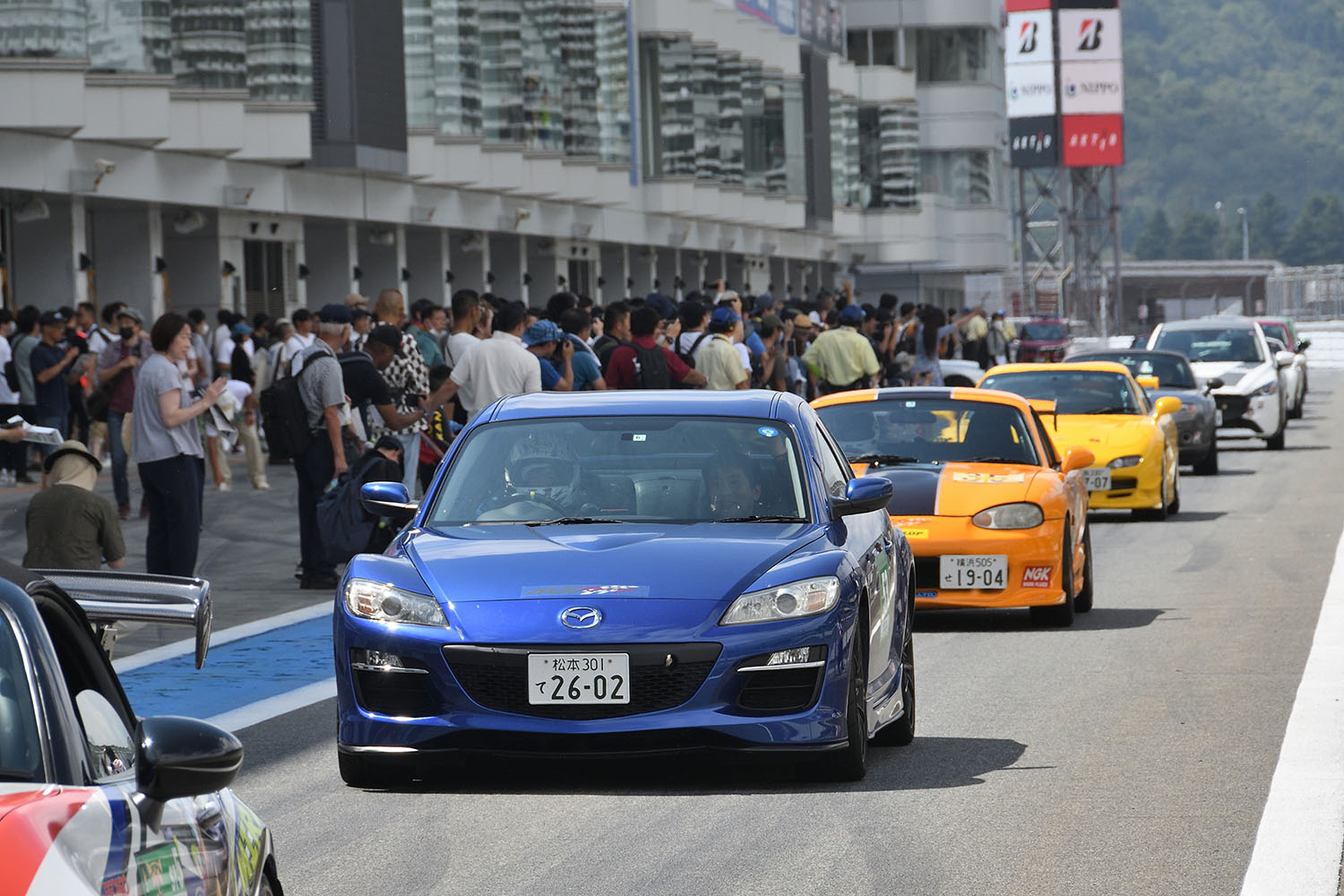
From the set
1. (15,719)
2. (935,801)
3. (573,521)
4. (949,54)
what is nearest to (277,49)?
(573,521)

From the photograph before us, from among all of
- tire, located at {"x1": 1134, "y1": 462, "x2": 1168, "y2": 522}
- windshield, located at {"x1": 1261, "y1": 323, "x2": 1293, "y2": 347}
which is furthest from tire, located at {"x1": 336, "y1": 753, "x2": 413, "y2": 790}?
windshield, located at {"x1": 1261, "y1": 323, "x2": 1293, "y2": 347}

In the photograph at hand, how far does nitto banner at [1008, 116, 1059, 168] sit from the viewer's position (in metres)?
97.8

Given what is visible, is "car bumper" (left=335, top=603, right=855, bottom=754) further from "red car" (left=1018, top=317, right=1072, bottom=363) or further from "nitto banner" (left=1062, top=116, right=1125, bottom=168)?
"nitto banner" (left=1062, top=116, right=1125, bottom=168)

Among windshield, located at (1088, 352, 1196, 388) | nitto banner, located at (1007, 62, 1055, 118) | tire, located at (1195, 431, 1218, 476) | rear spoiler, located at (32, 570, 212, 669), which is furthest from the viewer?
nitto banner, located at (1007, 62, 1055, 118)

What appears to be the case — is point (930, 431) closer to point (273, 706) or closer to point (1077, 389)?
point (273, 706)

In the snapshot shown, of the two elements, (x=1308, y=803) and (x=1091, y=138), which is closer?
(x=1308, y=803)

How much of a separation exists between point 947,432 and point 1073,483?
86cm

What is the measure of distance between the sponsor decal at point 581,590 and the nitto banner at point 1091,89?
305ft

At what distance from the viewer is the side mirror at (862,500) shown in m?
8.63

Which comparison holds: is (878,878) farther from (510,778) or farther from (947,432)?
(947,432)

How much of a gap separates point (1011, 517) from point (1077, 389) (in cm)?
883

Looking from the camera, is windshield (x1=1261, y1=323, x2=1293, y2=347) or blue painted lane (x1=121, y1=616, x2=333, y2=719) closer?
blue painted lane (x1=121, y1=616, x2=333, y2=719)

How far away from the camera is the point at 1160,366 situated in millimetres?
27266

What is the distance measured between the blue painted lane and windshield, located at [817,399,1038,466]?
3.39 meters
